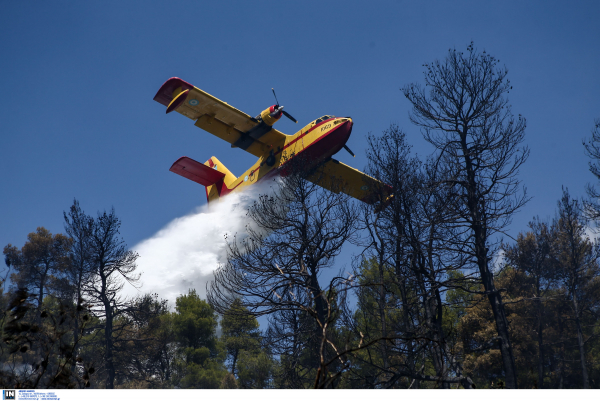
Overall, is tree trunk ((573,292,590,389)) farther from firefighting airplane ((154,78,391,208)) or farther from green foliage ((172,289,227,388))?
green foliage ((172,289,227,388))

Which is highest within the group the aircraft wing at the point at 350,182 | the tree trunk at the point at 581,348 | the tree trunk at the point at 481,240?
the aircraft wing at the point at 350,182

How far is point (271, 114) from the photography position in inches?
979

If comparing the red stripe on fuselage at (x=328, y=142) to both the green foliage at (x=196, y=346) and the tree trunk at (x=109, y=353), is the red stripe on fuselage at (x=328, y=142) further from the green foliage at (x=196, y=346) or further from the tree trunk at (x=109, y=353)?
the green foliage at (x=196, y=346)

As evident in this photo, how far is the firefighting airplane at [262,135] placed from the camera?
23.4m

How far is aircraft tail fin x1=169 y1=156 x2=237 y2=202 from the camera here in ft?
97.6

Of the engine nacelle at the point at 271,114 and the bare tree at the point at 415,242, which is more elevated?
the engine nacelle at the point at 271,114

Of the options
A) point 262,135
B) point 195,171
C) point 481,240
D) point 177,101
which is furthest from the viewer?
point 195,171

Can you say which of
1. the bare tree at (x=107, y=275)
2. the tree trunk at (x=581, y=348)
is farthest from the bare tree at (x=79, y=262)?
the tree trunk at (x=581, y=348)

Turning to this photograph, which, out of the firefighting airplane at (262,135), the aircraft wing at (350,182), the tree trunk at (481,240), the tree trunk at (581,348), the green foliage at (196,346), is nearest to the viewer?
the tree trunk at (481,240)

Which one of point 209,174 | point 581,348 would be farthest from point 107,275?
point 581,348

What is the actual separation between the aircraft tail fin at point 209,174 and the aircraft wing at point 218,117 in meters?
3.76

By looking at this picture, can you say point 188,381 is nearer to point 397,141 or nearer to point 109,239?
point 109,239

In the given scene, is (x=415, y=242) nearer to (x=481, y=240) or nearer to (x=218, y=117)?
(x=481, y=240)

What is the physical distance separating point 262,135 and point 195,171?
7.01 metres
